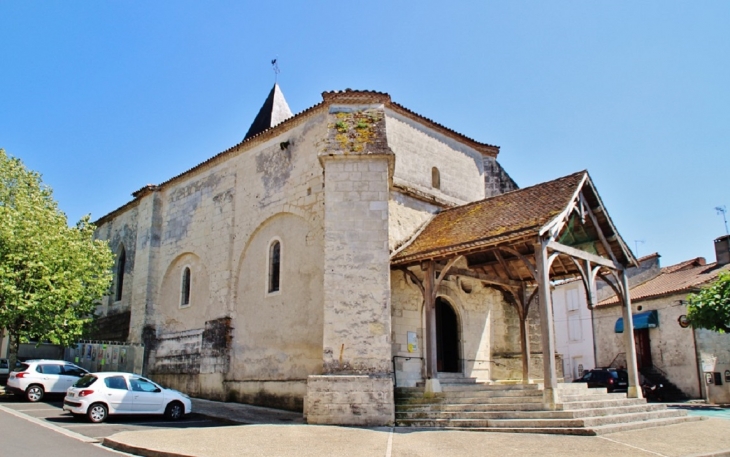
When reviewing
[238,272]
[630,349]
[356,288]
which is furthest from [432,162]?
[630,349]

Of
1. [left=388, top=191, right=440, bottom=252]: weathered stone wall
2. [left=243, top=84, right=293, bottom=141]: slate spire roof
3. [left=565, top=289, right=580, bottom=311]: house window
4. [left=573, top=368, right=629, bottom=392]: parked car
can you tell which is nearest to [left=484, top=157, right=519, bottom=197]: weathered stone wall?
[left=388, top=191, right=440, bottom=252]: weathered stone wall

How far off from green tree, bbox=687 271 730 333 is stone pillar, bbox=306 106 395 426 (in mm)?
11528

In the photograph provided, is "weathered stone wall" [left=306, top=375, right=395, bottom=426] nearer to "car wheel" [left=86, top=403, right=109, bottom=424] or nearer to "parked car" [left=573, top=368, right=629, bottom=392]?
"car wheel" [left=86, top=403, right=109, bottom=424]

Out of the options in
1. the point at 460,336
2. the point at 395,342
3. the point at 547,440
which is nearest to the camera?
the point at 547,440

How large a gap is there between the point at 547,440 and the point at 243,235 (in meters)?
10.5

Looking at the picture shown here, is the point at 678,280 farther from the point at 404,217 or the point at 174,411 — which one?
the point at 174,411

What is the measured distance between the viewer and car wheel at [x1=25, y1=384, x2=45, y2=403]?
14.7 metres

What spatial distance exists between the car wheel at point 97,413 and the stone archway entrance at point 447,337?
25.3 ft

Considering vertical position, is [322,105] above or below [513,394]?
above

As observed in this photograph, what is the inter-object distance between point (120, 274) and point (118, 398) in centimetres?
1184

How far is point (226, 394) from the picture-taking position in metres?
15.5

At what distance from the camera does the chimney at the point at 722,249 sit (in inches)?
957

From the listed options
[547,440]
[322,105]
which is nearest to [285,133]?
[322,105]

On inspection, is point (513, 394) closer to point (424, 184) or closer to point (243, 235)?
point (424, 184)
